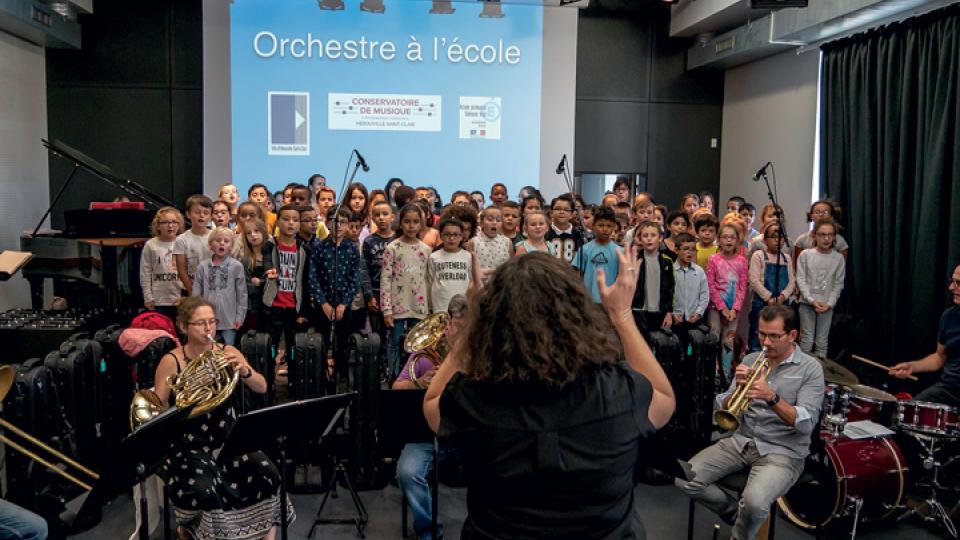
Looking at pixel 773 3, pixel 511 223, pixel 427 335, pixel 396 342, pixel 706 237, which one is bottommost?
pixel 396 342

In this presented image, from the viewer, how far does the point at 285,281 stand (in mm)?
5836

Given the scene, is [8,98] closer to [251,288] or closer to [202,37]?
[202,37]

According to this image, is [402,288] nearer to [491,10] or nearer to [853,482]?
[853,482]

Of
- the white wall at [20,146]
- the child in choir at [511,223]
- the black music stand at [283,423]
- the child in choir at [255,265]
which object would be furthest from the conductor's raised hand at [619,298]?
the white wall at [20,146]

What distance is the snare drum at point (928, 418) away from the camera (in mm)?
4152

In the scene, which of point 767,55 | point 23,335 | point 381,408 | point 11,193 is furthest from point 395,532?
point 767,55

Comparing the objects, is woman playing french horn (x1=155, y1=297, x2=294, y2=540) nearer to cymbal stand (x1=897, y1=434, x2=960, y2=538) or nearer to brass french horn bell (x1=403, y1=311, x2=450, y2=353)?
brass french horn bell (x1=403, y1=311, x2=450, y2=353)

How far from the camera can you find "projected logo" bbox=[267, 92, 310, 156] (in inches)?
376

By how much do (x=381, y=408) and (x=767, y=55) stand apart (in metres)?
8.87

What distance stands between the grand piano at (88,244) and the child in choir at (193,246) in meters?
0.99

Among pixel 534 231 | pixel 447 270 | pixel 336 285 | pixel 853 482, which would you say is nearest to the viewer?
pixel 853 482

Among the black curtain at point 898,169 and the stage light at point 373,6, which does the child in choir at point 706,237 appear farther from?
the stage light at point 373,6

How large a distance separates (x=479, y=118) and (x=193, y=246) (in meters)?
4.97

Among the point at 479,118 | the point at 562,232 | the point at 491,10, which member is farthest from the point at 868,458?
the point at 491,10
